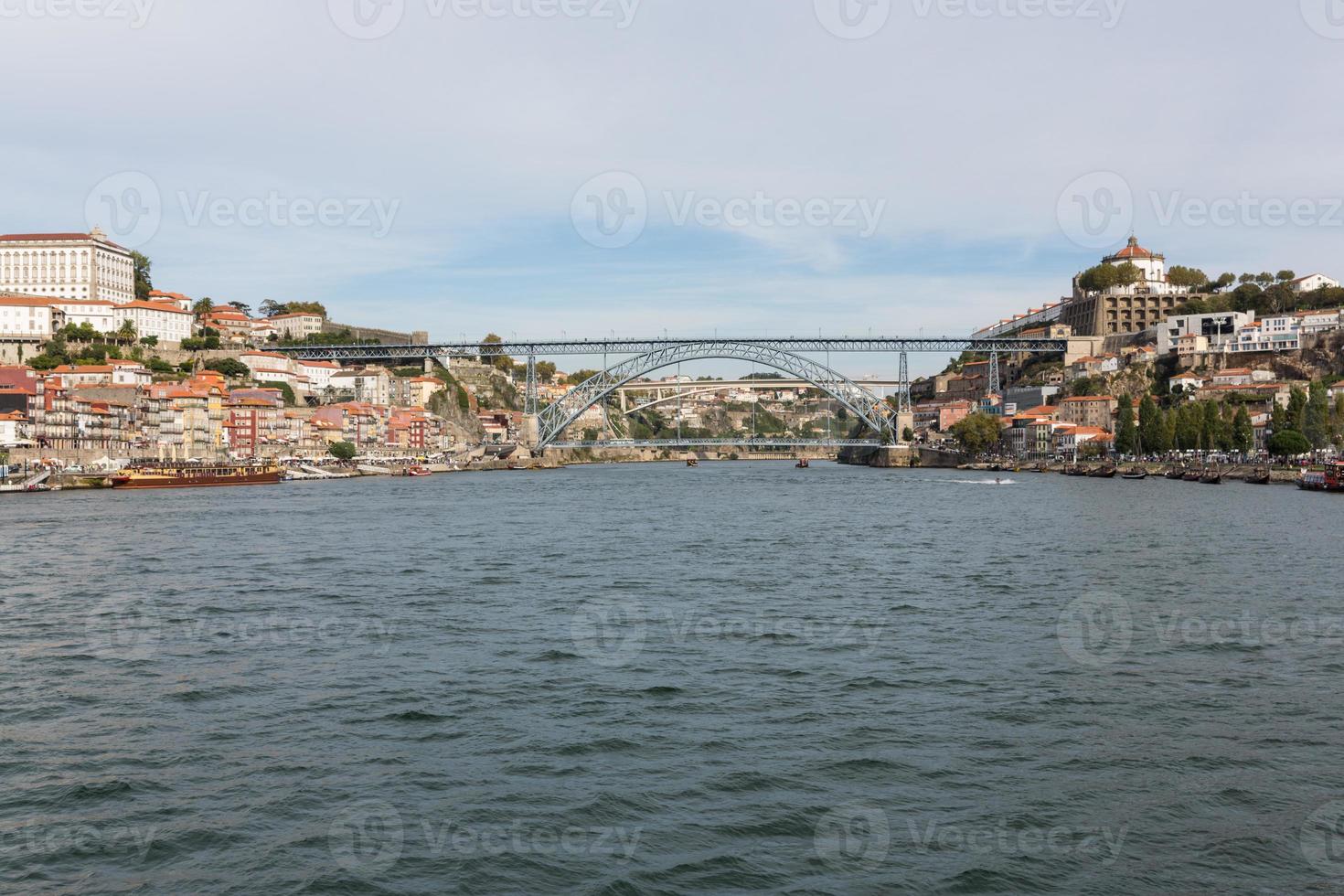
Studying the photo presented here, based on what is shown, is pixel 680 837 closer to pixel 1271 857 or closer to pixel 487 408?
pixel 1271 857

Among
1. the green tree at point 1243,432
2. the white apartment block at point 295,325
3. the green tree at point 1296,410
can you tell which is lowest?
the green tree at point 1243,432

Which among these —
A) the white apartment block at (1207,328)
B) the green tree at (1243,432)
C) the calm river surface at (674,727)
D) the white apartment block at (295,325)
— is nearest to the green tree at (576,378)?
the white apartment block at (295,325)

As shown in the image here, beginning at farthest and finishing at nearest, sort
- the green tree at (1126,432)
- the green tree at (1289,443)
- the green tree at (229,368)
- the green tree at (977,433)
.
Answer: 1. the green tree at (977,433)
2. the green tree at (229,368)
3. the green tree at (1126,432)
4. the green tree at (1289,443)

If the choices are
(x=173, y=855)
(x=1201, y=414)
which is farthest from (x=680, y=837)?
(x=1201, y=414)

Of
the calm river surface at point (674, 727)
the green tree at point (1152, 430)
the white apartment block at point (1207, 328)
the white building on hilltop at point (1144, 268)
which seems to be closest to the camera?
the calm river surface at point (674, 727)

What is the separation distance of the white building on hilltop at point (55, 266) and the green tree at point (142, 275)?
5.23 metres

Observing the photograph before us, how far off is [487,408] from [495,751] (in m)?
81.3

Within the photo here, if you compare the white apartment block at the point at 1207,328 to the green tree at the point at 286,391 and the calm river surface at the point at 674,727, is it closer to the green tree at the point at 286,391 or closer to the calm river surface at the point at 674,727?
the green tree at the point at 286,391

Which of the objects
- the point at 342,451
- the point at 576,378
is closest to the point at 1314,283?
the point at 342,451

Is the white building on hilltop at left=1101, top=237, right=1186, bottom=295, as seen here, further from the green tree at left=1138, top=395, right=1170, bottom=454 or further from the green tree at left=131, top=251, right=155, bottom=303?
the green tree at left=131, top=251, right=155, bottom=303

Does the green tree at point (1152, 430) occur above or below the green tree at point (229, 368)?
below

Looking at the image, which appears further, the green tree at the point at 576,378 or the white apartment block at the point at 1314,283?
the green tree at the point at 576,378

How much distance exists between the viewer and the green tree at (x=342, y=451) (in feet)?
188

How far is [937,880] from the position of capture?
4.92 m
